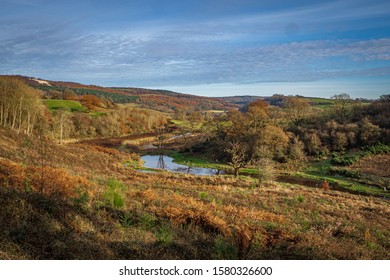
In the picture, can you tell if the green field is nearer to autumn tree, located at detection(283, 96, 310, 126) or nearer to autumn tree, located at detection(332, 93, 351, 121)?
autumn tree, located at detection(283, 96, 310, 126)

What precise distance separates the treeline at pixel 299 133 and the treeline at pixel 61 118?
2513 centimetres

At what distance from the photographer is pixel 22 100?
36781 millimetres

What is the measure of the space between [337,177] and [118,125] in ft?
184

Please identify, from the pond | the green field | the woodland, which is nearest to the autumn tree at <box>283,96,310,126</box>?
the woodland

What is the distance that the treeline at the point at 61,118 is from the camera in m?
36.1

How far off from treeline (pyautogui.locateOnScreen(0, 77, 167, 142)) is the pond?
15.3 meters

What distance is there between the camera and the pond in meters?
40.3

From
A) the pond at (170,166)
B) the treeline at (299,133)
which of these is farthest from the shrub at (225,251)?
the pond at (170,166)

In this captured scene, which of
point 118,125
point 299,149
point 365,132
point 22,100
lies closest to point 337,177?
point 299,149

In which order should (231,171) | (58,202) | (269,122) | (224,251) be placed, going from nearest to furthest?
(224,251), (58,202), (231,171), (269,122)

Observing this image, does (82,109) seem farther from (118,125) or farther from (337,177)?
(337,177)

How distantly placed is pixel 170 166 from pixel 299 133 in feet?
69.0

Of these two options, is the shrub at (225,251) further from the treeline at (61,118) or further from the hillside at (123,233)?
the treeline at (61,118)

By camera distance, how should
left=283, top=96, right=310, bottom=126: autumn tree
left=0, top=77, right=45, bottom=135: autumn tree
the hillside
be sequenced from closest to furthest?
1. the hillside
2. left=0, top=77, right=45, bottom=135: autumn tree
3. left=283, top=96, right=310, bottom=126: autumn tree
